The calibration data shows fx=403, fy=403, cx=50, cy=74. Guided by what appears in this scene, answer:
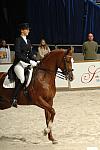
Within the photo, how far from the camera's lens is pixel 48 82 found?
692 centimetres

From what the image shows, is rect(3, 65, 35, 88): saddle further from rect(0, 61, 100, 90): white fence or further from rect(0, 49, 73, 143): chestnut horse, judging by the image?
rect(0, 61, 100, 90): white fence

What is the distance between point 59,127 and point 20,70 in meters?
1.64

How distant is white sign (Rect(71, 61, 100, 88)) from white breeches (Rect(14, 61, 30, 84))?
5.55m

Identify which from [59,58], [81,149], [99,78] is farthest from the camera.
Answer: [99,78]

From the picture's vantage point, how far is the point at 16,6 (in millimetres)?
17828

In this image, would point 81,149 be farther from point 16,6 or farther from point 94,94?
point 16,6

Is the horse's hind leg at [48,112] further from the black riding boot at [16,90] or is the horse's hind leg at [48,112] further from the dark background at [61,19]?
the dark background at [61,19]

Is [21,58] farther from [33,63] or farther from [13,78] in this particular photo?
[13,78]

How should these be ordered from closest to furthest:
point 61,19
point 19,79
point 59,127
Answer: point 19,79 < point 59,127 < point 61,19

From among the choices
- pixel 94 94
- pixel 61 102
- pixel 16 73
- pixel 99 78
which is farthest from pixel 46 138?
pixel 99 78

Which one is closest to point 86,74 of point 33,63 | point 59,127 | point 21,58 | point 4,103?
point 59,127

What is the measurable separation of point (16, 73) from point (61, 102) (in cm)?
393

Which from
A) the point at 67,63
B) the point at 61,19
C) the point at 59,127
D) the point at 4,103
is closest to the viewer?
the point at 67,63

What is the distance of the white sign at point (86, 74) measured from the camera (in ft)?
40.8
